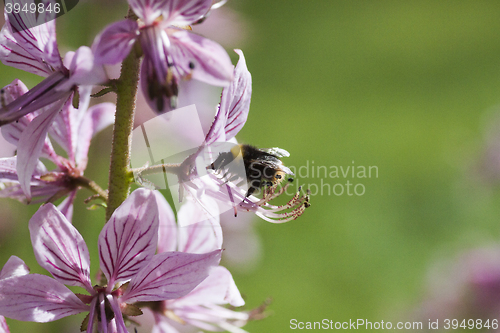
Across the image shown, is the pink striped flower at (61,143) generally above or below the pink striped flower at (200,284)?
above

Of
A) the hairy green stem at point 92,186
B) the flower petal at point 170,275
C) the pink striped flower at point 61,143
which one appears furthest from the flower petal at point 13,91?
the flower petal at point 170,275

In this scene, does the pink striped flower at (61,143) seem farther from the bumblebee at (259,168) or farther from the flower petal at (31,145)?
the bumblebee at (259,168)

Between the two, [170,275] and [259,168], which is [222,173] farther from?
[170,275]
